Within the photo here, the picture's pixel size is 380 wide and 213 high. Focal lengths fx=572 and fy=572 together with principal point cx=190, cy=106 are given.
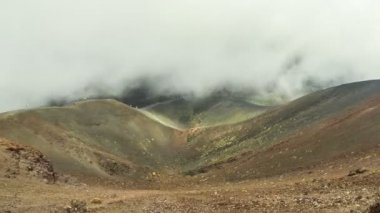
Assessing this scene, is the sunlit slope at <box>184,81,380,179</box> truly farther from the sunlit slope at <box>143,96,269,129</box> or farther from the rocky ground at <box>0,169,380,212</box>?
the rocky ground at <box>0,169,380,212</box>

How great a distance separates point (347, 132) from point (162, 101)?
344 feet

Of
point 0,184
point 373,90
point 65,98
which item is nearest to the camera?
point 0,184

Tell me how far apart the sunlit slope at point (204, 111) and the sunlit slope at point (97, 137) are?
48.6 ft

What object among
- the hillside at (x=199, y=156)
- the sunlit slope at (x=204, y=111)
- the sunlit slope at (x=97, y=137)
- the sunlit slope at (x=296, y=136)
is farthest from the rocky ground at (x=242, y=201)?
the sunlit slope at (x=204, y=111)

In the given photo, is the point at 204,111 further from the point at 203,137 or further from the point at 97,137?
the point at 97,137

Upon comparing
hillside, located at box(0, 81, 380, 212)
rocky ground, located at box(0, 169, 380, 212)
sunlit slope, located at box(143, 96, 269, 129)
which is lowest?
rocky ground, located at box(0, 169, 380, 212)

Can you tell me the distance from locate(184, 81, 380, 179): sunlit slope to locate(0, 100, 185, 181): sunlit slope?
21.6 feet

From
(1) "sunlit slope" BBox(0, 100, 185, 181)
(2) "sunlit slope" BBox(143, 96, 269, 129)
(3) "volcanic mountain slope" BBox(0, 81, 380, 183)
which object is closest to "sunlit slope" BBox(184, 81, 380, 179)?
Answer: (3) "volcanic mountain slope" BBox(0, 81, 380, 183)

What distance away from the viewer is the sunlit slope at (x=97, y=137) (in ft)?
226

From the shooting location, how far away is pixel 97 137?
3492 inches

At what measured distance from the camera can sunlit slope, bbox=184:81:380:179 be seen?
47062mm

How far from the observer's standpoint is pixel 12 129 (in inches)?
2859

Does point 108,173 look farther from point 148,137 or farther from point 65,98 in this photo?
point 65,98

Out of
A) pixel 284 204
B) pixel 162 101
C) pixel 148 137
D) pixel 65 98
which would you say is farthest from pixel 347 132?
pixel 65 98
